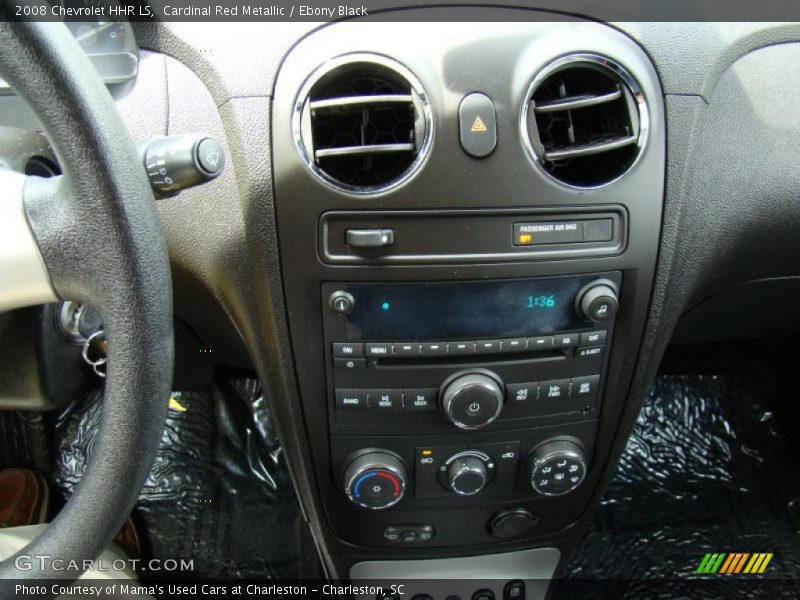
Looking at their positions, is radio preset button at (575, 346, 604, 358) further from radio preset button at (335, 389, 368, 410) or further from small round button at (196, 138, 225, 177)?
small round button at (196, 138, 225, 177)

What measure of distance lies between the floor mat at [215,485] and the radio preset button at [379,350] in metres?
0.78

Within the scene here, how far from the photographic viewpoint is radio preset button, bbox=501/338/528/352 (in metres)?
0.80

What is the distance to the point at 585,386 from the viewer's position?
860mm

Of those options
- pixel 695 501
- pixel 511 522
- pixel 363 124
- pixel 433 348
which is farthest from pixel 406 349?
pixel 695 501

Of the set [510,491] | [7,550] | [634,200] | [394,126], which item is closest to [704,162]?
[634,200]

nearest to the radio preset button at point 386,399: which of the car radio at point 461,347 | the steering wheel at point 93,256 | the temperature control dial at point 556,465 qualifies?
the car radio at point 461,347

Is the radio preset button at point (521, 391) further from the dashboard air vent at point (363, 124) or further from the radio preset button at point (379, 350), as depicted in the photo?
the dashboard air vent at point (363, 124)

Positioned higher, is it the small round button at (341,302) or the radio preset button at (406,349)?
the small round button at (341,302)

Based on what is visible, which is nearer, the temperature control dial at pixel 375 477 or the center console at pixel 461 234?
the center console at pixel 461 234

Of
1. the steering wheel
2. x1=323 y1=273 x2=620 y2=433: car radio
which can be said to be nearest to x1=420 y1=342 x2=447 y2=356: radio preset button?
x1=323 y1=273 x2=620 y2=433: car radio

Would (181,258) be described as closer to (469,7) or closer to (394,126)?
(394,126)

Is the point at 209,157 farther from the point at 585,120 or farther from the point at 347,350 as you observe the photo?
the point at 585,120

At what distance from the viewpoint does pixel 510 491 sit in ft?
3.14

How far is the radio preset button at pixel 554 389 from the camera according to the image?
84 centimetres
